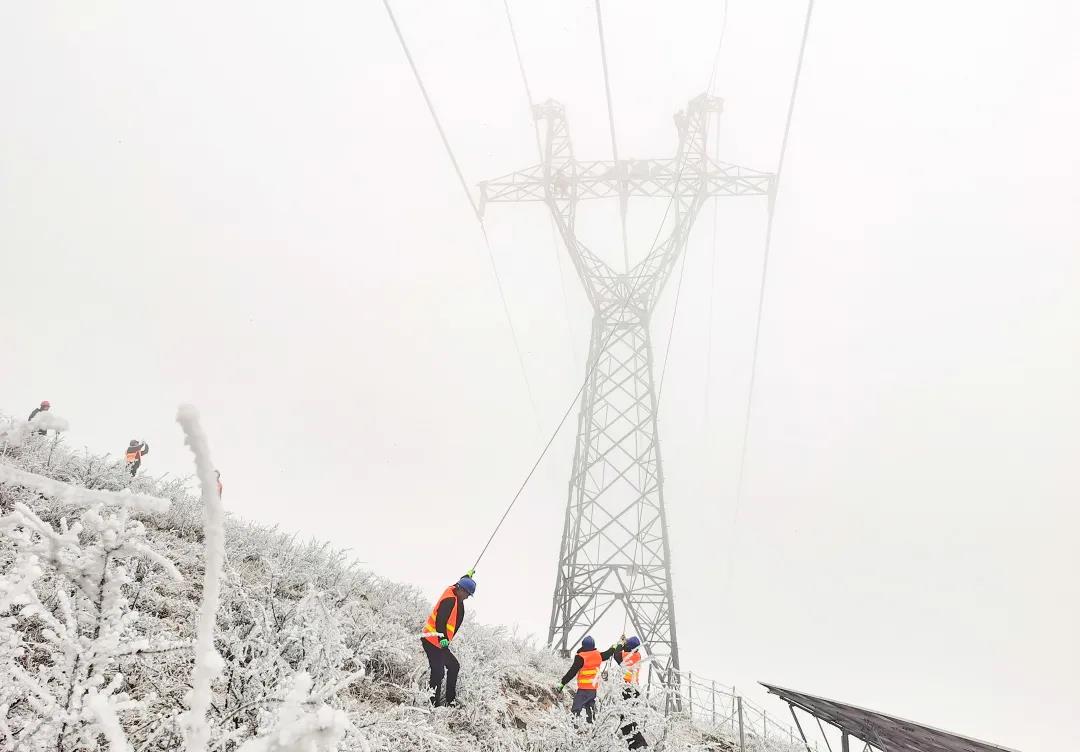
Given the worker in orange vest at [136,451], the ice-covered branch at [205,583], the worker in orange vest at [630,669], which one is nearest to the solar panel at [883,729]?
the worker in orange vest at [630,669]

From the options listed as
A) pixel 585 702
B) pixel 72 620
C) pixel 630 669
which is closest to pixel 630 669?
pixel 630 669

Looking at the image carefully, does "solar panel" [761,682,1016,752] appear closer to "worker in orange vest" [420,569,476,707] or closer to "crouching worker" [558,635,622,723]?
"crouching worker" [558,635,622,723]

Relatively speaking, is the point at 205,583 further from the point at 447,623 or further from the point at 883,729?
the point at 883,729

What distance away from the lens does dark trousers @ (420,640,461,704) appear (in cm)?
572

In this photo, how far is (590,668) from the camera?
6840 millimetres

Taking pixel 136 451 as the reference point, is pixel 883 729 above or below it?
below

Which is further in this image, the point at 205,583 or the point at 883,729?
the point at 883,729

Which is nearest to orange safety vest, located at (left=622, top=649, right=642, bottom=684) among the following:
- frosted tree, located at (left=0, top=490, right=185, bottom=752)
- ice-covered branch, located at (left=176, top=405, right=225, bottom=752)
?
frosted tree, located at (left=0, top=490, right=185, bottom=752)

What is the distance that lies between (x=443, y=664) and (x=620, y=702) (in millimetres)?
1843

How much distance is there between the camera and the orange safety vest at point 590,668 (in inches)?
267

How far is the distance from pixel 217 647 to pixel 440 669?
301 centimetres

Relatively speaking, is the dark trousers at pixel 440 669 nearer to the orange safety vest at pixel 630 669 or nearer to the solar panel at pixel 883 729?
the orange safety vest at pixel 630 669

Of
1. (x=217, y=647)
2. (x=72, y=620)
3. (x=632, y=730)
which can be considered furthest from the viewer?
(x=632, y=730)

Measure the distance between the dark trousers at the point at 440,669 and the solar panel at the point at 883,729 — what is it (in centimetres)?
399
